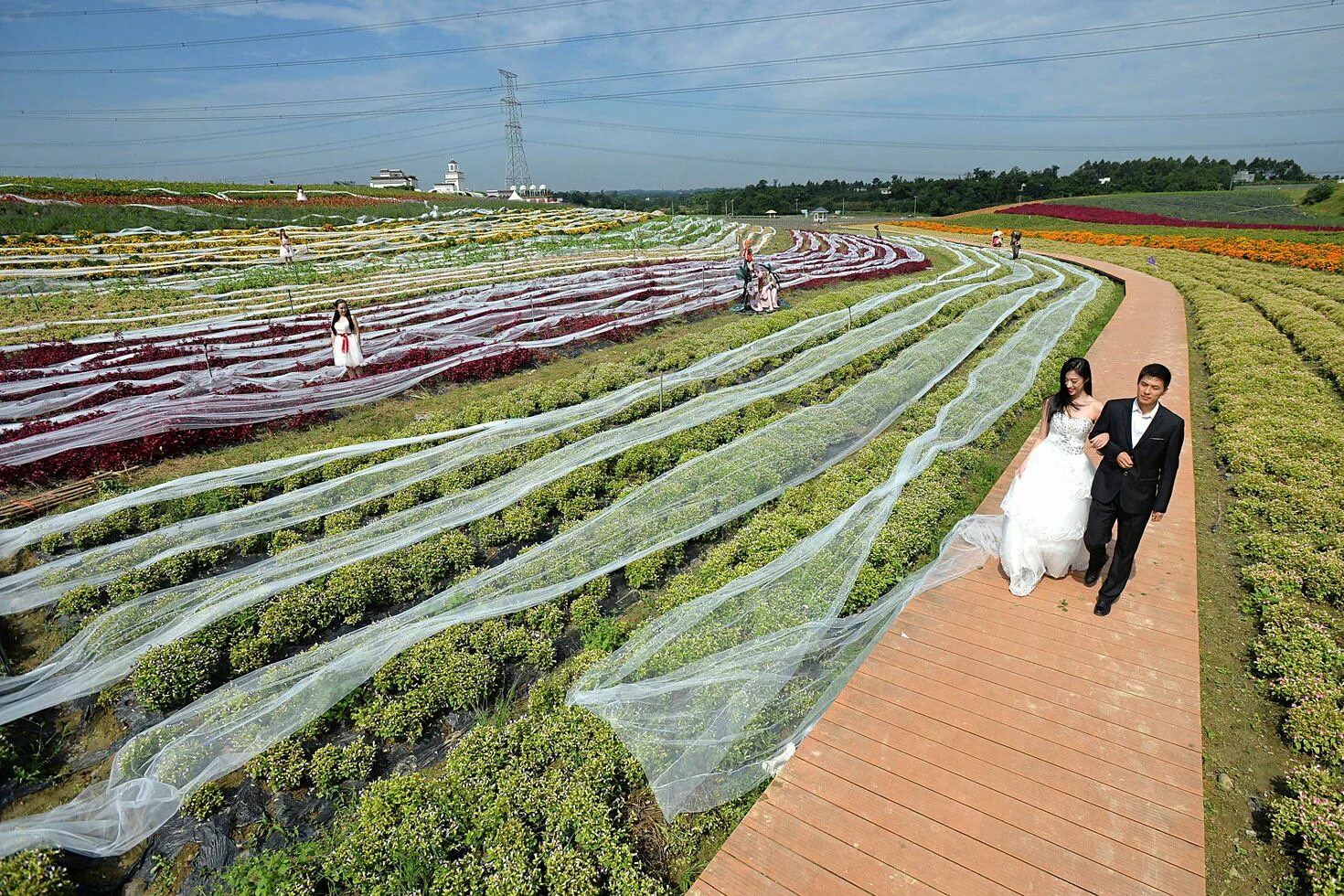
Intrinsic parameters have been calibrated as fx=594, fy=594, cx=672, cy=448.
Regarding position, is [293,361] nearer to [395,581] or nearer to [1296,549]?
[395,581]

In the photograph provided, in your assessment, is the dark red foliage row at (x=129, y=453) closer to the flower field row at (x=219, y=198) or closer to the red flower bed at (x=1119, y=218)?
the flower field row at (x=219, y=198)

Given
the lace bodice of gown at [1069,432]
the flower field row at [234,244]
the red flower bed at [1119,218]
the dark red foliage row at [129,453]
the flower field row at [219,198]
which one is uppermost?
the flower field row at [219,198]

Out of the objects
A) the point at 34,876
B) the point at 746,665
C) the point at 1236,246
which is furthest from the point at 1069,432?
the point at 1236,246

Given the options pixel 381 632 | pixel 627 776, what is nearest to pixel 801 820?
pixel 627 776

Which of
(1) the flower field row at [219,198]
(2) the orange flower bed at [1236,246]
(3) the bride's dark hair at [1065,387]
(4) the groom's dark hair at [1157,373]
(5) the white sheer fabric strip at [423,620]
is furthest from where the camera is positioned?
(1) the flower field row at [219,198]

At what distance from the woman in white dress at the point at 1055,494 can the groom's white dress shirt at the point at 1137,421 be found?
22 centimetres

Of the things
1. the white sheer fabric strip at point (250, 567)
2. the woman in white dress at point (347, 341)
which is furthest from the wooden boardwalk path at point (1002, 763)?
the woman in white dress at point (347, 341)

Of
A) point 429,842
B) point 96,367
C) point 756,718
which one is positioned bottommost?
point 429,842

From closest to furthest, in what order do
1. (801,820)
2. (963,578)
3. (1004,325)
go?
(801,820)
(963,578)
(1004,325)

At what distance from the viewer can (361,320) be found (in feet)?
60.3

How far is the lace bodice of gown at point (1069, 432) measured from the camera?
5816 millimetres

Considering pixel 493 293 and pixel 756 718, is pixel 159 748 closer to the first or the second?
pixel 756 718

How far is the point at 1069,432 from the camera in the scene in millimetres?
5898

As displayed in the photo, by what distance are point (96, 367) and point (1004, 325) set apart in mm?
23908
